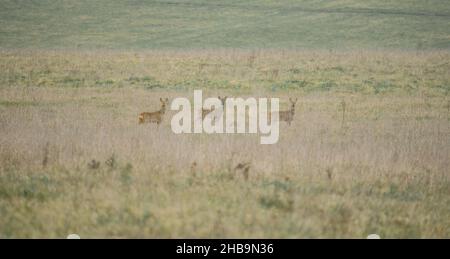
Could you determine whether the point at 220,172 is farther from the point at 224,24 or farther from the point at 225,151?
the point at 224,24

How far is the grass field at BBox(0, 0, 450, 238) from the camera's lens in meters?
5.96

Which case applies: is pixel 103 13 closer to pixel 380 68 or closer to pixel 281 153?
pixel 380 68

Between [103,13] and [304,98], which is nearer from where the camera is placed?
[304,98]

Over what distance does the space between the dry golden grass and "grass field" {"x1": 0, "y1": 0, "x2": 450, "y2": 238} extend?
30 mm

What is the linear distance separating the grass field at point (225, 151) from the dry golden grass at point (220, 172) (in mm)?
30

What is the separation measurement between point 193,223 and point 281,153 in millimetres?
3963

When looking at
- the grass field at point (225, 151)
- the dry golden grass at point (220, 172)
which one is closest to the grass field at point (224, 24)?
the grass field at point (225, 151)

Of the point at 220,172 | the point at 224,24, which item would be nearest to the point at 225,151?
the point at 220,172

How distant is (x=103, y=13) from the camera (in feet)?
193

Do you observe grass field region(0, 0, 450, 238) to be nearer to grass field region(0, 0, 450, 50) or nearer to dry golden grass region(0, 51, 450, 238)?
dry golden grass region(0, 51, 450, 238)

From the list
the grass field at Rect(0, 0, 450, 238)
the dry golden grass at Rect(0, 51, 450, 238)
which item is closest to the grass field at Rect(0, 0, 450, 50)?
the grass field at Rect(0, 0, 450, 238)

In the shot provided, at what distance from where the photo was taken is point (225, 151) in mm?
9422
